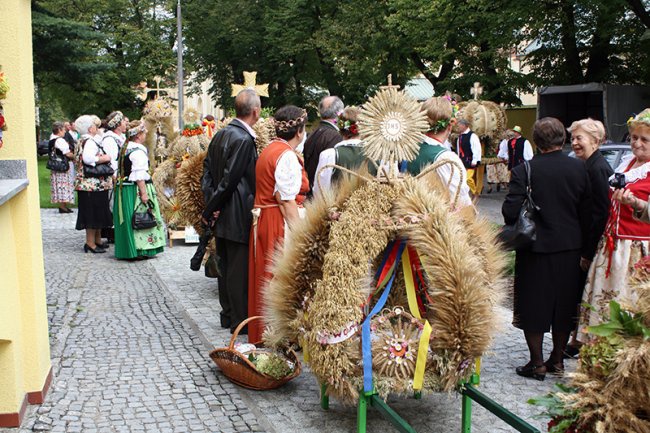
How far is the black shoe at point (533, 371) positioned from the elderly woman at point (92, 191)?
7.60 m

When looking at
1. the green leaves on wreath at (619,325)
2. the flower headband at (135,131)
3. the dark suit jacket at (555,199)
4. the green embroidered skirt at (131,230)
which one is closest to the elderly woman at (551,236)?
the dark suit jacket at (555,199)

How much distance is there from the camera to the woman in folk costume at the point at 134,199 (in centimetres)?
1037

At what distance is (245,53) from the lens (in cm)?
3588

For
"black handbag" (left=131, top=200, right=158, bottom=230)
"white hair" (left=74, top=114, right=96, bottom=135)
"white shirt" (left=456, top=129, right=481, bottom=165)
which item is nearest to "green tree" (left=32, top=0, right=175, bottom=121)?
"white hair" (left=74, top=114, right=96, bottom=135)

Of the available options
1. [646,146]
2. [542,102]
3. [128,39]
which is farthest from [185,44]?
[646,146]

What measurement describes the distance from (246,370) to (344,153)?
185cm

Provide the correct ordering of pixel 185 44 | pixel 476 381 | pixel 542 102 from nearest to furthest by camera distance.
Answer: pixel 476 381 < pixel 542 102 < pixel 185 44

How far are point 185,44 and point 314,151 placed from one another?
33.7 m

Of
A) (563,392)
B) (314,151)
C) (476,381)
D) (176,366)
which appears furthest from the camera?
(314,151)

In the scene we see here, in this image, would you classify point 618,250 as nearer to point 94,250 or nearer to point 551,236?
point 551,236

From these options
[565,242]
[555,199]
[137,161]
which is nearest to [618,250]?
[565,242]

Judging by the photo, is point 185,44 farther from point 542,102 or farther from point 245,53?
point 542,102

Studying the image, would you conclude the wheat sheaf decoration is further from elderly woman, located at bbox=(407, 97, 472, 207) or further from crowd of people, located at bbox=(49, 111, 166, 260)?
crowd of people, located at bbox=(49, 111, 166, 260)

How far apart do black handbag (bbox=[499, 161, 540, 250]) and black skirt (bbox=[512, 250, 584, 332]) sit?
182mm
